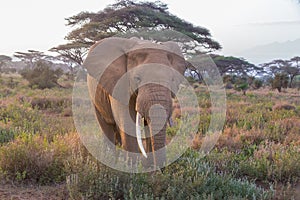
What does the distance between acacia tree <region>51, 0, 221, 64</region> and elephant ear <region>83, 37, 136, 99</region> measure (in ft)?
40.2

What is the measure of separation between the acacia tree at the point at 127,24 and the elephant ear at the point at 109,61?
1226cm

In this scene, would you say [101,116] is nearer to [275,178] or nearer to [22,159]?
[22,159]

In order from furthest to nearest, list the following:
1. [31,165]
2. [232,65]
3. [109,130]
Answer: [232,65]
[109,130]
[31,165]

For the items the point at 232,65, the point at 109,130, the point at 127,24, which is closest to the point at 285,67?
the point at 232,65

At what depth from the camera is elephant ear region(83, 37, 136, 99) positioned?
4066 millimetres

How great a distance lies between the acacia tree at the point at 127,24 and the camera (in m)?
17.6

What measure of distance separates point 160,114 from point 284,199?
1.31 metres

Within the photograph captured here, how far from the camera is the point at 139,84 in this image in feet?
12.0

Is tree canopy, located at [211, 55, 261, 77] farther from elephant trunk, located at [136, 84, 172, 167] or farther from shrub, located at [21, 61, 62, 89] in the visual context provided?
elephant trunk, located at [136, 84, 172, 167]

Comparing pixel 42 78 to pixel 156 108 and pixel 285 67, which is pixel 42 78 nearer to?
pixel 156 108

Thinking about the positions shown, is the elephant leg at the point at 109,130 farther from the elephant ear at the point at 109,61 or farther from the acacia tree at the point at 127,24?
the acacia tree at the point at 127,24

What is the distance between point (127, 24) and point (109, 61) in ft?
45.5

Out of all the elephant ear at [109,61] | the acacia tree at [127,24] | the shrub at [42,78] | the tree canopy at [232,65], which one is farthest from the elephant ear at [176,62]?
the tree canopy at [232,65]


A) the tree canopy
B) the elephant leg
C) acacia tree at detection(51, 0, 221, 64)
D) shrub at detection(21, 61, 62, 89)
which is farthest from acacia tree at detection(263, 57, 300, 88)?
the elephant leg
